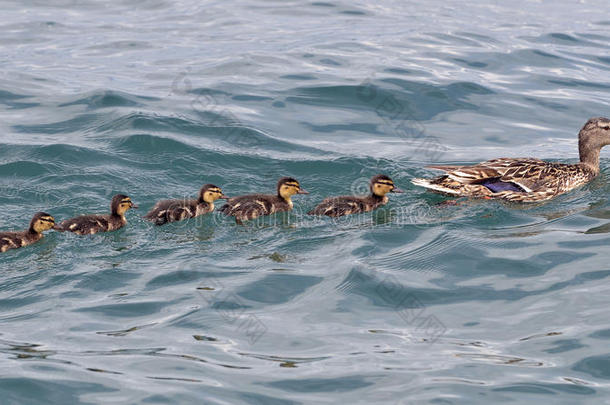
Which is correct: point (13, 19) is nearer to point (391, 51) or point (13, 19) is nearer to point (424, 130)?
point (391, 51)

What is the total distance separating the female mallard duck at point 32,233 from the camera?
872 centimetres

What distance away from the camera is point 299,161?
38.0 feet

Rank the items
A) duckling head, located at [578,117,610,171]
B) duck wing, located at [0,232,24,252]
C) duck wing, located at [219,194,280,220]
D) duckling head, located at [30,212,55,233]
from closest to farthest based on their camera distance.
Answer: duck wing, located at [0,232,24,252]
duckling head, located at [30,212,55,233]
duck wing, located at [219,194,280,220]
duckling head, located at [578,117,610,171]

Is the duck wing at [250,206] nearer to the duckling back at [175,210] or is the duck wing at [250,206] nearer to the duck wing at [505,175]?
the duckling back at [175,210]

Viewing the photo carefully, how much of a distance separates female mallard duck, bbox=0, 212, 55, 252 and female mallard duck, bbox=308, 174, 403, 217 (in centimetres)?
272

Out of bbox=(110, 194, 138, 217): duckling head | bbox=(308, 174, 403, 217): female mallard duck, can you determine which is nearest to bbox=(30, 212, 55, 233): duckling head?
bbox=(110, 194, 138, 217): duckling head

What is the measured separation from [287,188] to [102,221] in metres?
2.00

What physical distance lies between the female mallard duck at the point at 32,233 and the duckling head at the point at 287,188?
2441 millimetres

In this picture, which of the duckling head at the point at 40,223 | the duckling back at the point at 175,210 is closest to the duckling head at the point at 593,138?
the duckling back at the point at 175,210

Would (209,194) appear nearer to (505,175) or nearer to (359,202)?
(359,202)

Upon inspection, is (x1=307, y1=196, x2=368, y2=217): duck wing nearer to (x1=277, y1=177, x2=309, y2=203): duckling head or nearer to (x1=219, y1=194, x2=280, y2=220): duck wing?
(x1=277, y1=177, x2=309, y2=203): duckling head

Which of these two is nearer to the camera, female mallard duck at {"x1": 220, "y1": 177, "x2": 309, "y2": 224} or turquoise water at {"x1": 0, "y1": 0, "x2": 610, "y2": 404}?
turquoise water at {"x1": 0, "y1": 0, "x2": 610, "y2": 404}

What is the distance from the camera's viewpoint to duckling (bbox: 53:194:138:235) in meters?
9.09

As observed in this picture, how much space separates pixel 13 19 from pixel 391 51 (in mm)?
8086
